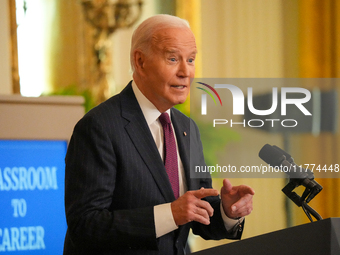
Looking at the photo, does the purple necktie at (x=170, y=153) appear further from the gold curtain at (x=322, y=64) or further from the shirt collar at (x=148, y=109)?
the gold curtain at (x=322, y=64)

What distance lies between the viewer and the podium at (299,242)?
3.25 feet

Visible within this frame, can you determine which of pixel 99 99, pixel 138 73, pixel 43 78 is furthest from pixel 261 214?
pixel 138 73

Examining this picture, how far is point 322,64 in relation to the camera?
172 inches

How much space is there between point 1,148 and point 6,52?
2.63 metres

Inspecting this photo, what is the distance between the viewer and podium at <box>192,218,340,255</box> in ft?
3.25

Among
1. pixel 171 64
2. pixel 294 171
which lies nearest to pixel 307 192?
→ pixel 294 171

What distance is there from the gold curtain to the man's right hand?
10.7 ft

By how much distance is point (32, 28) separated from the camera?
4.45 meters

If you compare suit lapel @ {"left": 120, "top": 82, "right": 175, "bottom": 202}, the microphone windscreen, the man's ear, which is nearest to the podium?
the microphone windscreen

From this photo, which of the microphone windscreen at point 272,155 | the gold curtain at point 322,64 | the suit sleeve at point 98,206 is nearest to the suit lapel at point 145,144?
the suit sleeve at point 98,206

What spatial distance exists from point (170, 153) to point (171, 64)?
0.33 meters

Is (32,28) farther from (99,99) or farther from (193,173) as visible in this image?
(193,173)

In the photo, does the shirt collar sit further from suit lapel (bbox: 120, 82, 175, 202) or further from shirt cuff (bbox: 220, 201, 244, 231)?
shirt cuff (bbox: 220, 201, 244, 231)

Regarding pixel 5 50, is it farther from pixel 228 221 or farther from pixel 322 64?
pixel 228 221
